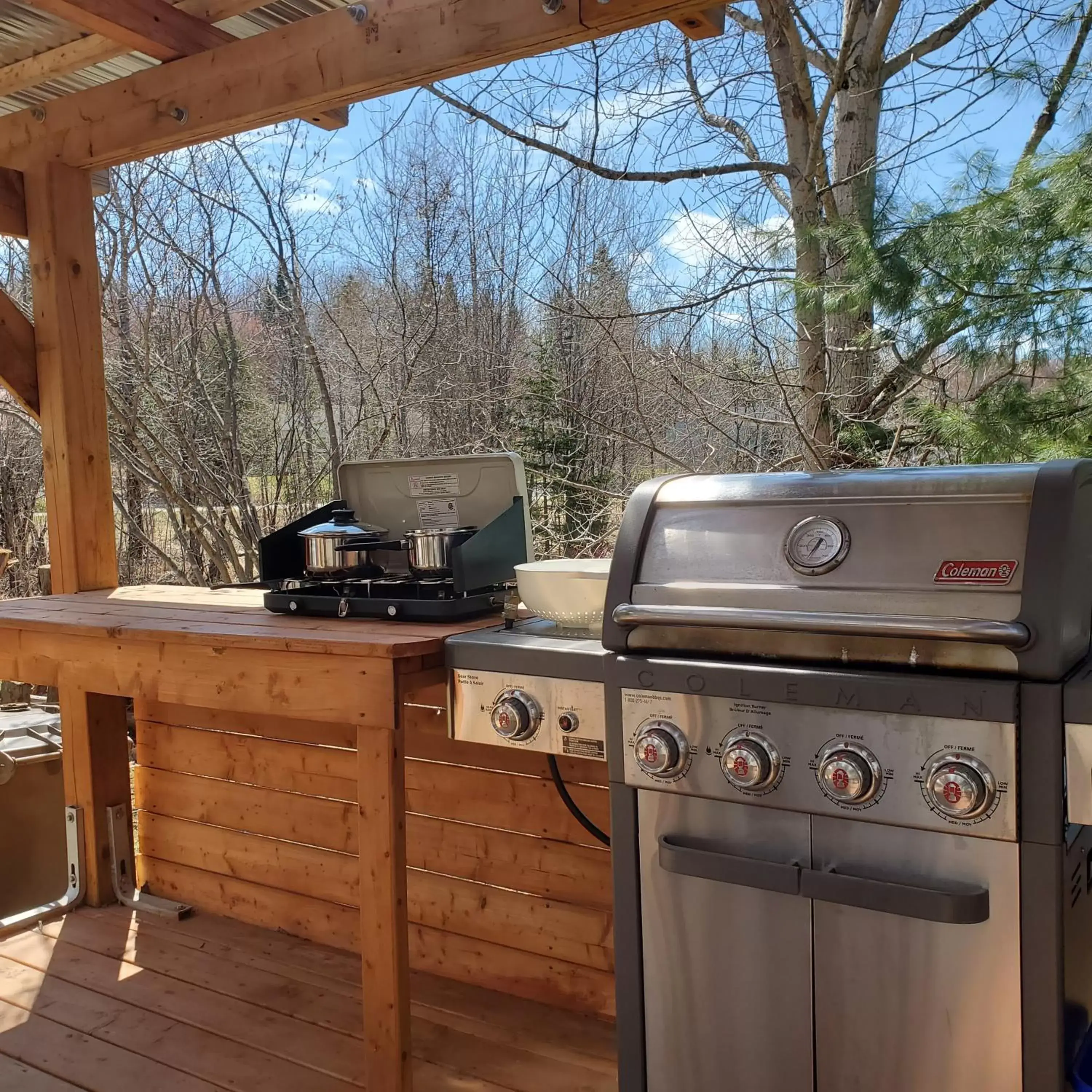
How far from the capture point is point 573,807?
199cm

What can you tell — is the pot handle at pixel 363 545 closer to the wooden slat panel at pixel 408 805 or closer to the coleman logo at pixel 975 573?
the wooden slat panel at pixel 408 805

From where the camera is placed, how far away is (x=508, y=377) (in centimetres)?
527

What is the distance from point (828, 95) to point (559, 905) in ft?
11.1

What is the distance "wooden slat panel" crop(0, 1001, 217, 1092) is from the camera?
77.1 inches

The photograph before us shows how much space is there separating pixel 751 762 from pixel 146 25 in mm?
2338

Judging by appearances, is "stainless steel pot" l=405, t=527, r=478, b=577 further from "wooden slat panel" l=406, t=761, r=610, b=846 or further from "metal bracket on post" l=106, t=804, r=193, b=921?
"metal bracket on post" l=106, t=804, r=193, b=921

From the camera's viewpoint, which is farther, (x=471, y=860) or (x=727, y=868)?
(x=471, y=860)

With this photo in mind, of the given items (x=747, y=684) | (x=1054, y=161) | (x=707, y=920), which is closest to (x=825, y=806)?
(x=747, y=684)

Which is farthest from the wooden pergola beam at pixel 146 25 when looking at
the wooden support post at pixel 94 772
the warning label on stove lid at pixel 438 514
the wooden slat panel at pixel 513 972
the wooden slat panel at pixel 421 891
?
the wooden slat panel at pixel 513 972

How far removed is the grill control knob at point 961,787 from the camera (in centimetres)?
121

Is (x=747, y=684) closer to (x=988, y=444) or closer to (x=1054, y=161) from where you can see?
(x=988, y=444)

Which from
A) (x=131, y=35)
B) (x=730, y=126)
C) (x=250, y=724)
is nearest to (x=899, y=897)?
(x=250, y=724)

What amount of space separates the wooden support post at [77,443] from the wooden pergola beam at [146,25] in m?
0.58

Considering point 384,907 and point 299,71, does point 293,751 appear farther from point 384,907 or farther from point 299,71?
point 299,71
